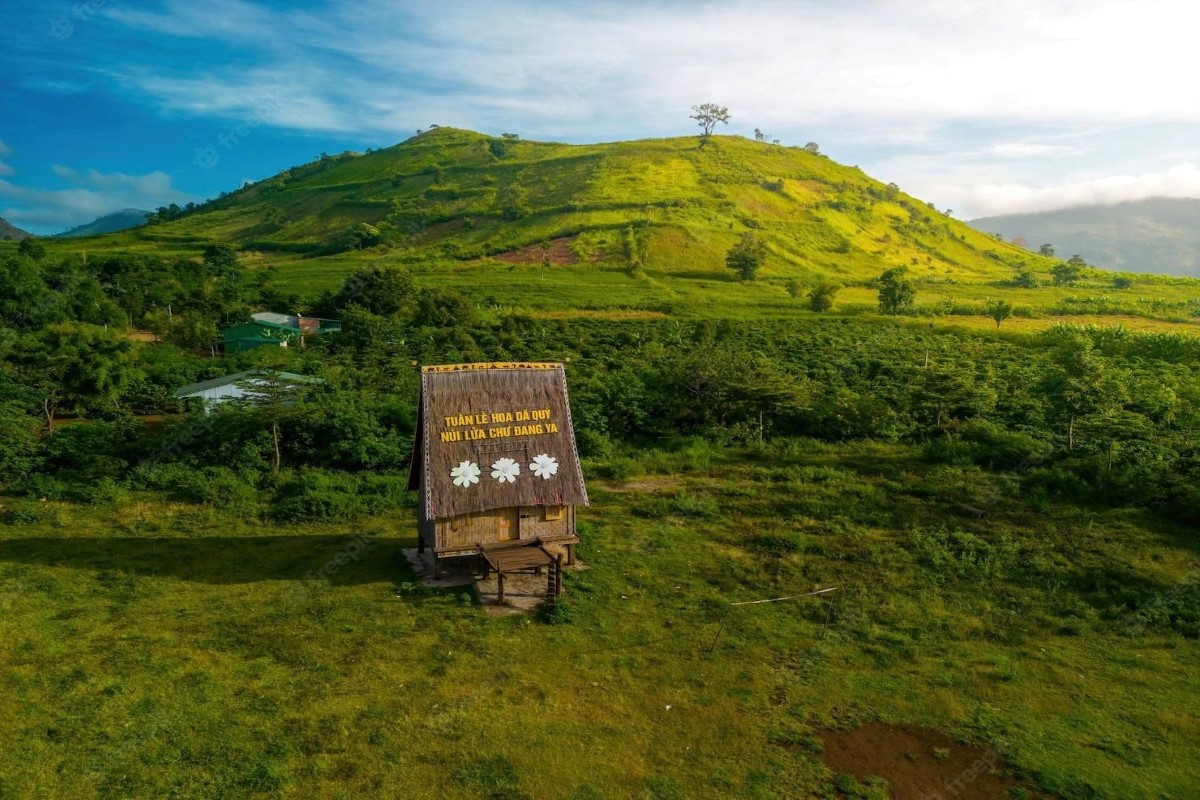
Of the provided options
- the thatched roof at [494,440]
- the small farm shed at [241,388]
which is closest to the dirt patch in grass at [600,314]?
the small farm shed at [241,388]

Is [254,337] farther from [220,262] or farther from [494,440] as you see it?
[494,440]

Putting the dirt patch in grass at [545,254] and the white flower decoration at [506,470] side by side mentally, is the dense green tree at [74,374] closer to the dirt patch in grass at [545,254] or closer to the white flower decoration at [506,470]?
the white flower decoration at [506,470]

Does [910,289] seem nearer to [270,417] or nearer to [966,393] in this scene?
[966,393]

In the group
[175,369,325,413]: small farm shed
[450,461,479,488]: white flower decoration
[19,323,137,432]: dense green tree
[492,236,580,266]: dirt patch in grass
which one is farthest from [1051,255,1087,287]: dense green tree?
[19,323,137,432]: dense green tree

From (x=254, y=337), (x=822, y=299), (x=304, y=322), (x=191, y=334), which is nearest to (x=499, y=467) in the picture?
(x=254, y=337)

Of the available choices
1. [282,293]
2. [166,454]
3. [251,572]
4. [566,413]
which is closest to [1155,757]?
[566,413]
